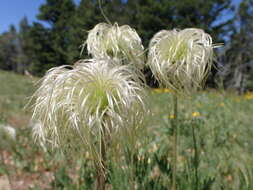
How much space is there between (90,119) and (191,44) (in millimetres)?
736

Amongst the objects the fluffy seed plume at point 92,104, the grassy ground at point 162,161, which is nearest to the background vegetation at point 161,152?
the grassy ground at point 162,161

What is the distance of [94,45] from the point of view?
1824 millimetres

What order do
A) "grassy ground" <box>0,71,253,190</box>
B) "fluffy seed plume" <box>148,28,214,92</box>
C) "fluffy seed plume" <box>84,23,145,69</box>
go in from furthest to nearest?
"fluffy seed plume" <box>84,23,145,69</box>, "grassy ground" <box>0,71,253,190</box>, "fluffy seed plume" <box>148,28,214,92</box>

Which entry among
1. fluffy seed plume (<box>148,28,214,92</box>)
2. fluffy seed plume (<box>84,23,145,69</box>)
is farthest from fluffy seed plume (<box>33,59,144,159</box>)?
fluffy seed plume (<box>84,23,145,69</box>)

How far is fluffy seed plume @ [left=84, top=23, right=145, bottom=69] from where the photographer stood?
5.78 feet

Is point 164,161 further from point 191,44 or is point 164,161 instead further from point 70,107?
point 70,107

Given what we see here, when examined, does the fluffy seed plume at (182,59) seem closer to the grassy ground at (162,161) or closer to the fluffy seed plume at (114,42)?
the grassy ground at (162,161)

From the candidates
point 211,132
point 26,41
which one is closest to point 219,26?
point 211,132

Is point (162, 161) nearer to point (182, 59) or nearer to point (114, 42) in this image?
point (182, 59)

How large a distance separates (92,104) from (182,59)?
2.15ft

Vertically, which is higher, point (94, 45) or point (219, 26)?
point (219, 26)

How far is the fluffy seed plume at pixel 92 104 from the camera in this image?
0.95 meters

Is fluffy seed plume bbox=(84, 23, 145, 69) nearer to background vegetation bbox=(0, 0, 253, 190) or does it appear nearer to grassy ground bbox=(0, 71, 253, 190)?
background vegetation bbox=(0, 0, 253, 190)

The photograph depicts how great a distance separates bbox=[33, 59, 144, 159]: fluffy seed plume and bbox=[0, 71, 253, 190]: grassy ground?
142mm
